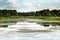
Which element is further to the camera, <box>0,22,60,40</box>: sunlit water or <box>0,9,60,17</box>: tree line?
Result: <box>0,9,60,17</box>: tree line

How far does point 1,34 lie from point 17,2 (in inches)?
23.9

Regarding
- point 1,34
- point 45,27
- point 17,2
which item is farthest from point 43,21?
point 1,34

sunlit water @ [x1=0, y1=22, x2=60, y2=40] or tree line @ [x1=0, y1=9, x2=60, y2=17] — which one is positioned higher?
tree line @ [x1=0, y1=9, x2=60, y2=17]

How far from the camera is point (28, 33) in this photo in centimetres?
279

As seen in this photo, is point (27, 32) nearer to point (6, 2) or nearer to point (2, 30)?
point (2, 30)

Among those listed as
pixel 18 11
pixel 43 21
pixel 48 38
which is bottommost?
pixel 48 38

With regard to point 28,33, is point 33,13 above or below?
above

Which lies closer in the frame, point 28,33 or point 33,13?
point 28,33

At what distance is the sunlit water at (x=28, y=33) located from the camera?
2.69 meters

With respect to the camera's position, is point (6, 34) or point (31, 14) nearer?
point (6, 34)

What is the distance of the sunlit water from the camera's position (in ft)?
8.83

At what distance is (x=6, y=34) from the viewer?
2742 millimetres

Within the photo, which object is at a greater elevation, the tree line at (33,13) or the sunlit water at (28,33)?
the tree line at (33,13)

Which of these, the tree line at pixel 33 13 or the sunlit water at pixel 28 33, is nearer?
the sunlit water at pixel 28 33
